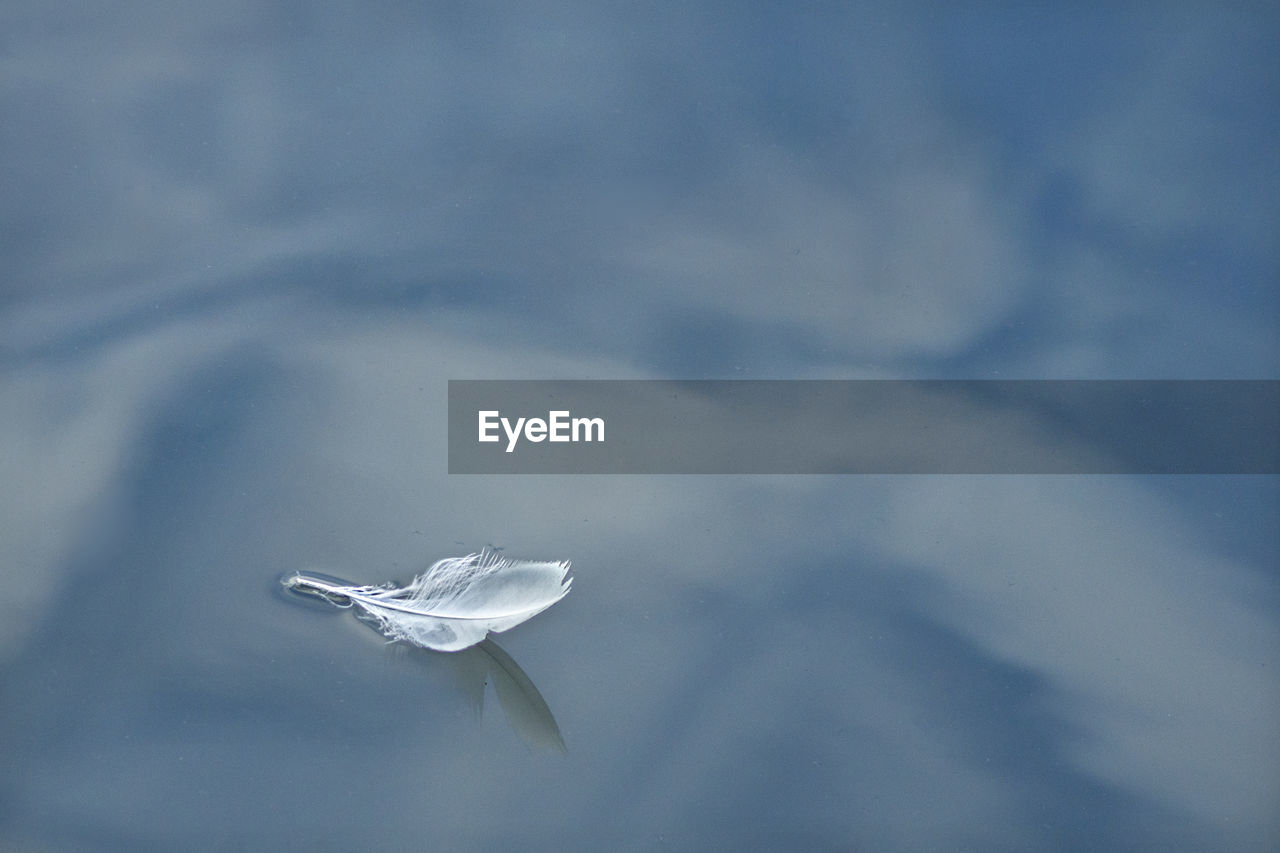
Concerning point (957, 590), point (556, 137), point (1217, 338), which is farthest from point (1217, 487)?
point (556, 137)

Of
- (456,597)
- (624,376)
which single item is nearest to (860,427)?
(624,376)

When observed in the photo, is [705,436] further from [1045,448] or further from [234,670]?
[234,670]

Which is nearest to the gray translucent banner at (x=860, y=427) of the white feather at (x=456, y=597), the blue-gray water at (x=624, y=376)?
the blue-gray water at (x=624, y=376)

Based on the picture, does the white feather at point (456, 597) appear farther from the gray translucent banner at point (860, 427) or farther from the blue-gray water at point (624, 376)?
the gray translucent banner at point (860, 427)

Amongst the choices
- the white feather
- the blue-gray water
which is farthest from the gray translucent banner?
the white feather

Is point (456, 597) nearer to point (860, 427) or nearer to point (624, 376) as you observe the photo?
point (624, 376)

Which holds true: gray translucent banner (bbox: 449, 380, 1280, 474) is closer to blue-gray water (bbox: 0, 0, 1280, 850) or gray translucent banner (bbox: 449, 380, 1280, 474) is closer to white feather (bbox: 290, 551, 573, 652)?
blue-gray water (bbox: 0, 0, 1280, 850)
